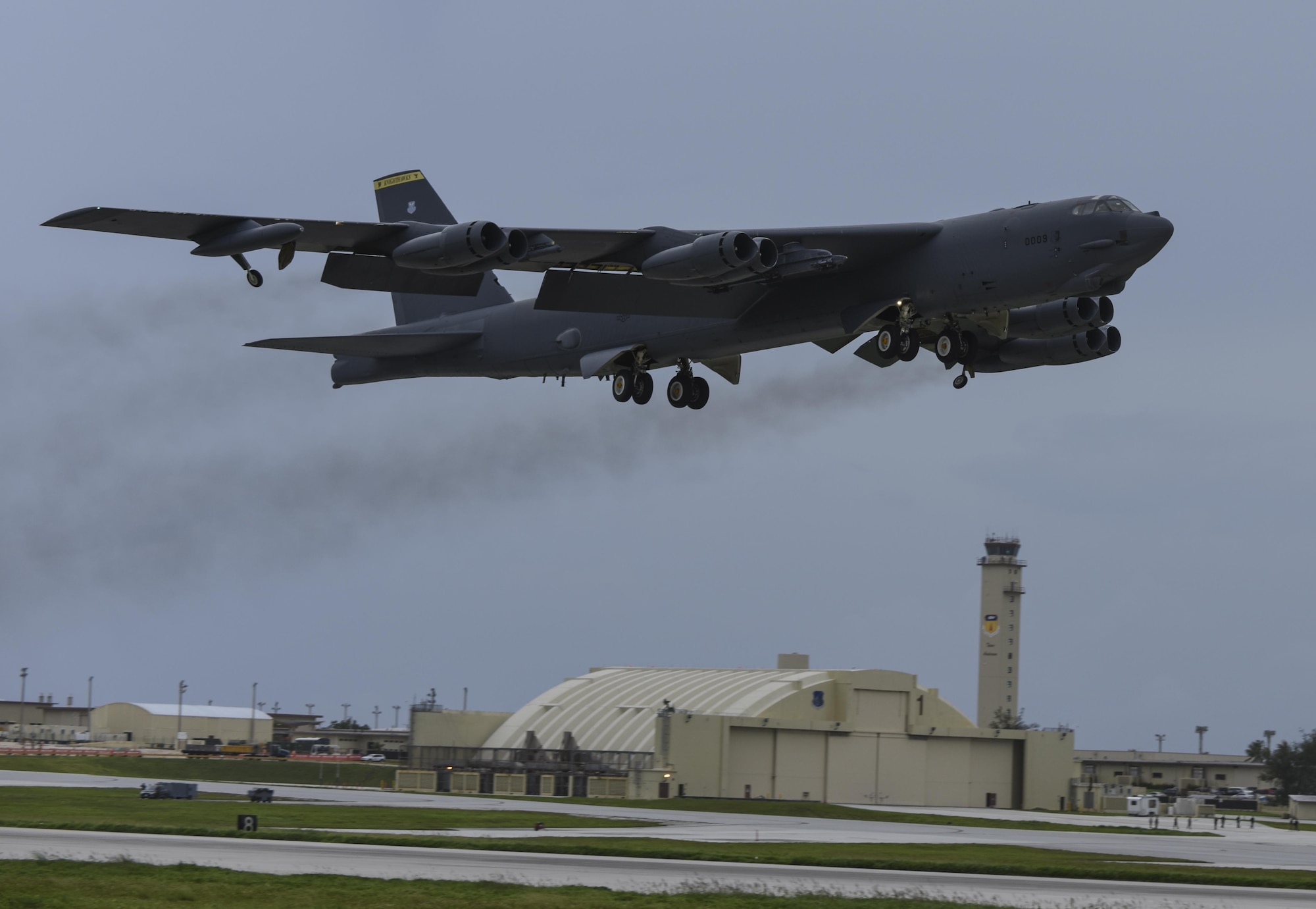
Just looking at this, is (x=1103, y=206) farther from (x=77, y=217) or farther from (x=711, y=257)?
(x=77, y=217)

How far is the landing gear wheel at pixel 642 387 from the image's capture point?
4062 centimetres

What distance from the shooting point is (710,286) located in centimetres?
3338

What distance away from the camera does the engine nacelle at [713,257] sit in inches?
1266

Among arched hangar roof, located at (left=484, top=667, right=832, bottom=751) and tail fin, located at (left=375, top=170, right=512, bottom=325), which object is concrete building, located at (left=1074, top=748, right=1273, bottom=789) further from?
tail fin, located at (left=375, top=170, right=512, bottom=325)

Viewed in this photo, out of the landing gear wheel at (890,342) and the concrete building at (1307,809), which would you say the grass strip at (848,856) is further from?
the concrete building at (1307,809)

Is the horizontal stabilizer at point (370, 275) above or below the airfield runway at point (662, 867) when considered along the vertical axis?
above

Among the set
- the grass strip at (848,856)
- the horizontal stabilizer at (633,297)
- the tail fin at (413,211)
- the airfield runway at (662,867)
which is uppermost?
the tail fin at (413,211)

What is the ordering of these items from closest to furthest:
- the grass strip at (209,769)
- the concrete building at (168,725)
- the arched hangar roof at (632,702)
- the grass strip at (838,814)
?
the grass strip at (838,814)
the arched hangar roof at (632,702)
the grass strip at (209,769)
the concrete building at (168,725)

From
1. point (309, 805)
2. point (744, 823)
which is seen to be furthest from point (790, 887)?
point (309, 805)

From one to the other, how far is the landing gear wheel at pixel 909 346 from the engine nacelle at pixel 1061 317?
2.50 m

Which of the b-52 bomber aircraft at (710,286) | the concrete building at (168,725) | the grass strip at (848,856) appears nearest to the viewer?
the b-52 bomber aircraft at (710,286)

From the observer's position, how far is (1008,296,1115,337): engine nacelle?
1430 inches

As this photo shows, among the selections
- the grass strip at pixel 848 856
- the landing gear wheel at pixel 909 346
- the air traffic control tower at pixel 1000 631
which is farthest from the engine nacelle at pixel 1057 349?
the air traffic control tower at pixel 1000 631

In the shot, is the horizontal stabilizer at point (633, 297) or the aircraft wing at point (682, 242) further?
the horizontal stabilizer at point (633, 297)
